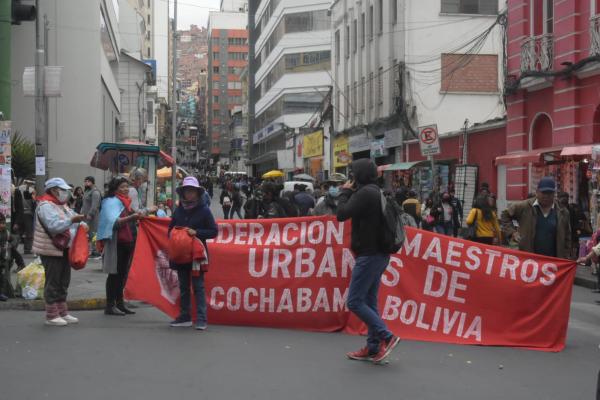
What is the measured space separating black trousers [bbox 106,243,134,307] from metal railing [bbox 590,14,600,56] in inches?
562

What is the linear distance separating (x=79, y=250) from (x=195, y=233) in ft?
4.22

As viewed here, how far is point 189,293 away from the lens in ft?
31.0

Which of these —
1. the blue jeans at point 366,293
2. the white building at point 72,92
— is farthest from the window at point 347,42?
the blue jeans at point 366,293

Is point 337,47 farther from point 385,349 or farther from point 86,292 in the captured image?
point 385,349

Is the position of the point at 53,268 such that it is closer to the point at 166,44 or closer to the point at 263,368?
the point at 263,368

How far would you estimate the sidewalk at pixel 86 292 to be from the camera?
1102 centimetres

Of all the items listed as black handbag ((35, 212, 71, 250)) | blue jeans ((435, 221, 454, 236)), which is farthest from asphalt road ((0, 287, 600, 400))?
blue jeans ((435, 221, 454, 236))

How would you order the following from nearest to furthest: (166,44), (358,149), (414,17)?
(414,17), (358,149), (166,44)

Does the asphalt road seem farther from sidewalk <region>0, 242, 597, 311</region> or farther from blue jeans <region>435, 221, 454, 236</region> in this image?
blue jeans <region>435, 221, 454, 236</region>

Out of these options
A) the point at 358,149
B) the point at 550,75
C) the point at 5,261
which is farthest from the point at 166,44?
the point at 5,261

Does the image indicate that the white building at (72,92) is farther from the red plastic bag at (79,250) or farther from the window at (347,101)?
the red plastic bag at (79,250)

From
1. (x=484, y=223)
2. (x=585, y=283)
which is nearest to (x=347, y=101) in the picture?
(x=484, y=223)

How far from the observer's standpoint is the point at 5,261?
1132cm

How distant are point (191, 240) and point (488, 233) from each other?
8.22 m
